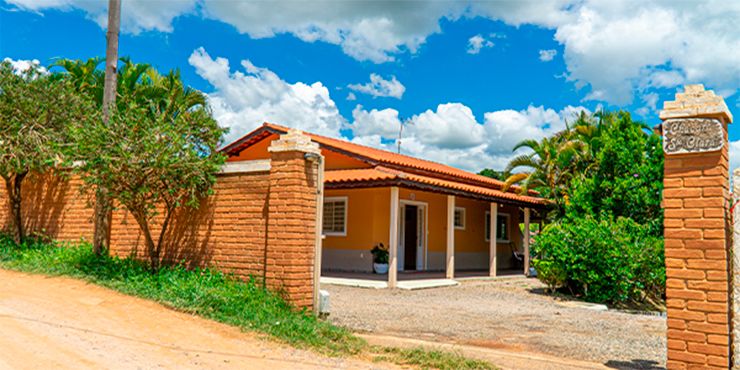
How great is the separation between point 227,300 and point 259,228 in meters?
1.24

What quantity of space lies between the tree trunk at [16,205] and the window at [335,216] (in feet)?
27.0

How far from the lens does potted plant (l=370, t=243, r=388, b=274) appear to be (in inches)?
653

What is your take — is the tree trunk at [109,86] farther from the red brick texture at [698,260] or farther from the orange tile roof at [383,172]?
the red brick texture at [698,260]

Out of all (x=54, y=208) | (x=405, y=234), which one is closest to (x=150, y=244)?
(x=54, y=208)

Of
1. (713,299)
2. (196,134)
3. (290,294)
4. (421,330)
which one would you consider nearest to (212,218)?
(196,134)

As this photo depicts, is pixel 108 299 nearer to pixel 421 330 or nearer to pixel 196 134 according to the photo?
pixel 196 134

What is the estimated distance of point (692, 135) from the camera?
5.57m

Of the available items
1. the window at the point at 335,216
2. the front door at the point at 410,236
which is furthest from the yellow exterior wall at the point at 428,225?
the front door at the point at 410,236

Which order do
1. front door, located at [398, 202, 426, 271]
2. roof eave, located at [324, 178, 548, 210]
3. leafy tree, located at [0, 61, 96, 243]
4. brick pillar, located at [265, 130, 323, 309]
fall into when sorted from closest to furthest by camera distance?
brick pillar, located at [265, 130, 323, 309]
leafy tree, located at [0, 61, 96, 243]
roof eave, located at [324, 178, 548, 210]
front door, located at [398, 202, 426, 271]

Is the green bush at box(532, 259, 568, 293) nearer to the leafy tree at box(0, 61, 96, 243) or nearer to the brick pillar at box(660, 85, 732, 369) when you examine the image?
the brick pillar at box(660, 85, 732, 369)

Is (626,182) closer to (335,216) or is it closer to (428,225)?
(428,225)

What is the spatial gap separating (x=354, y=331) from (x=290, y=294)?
1.02 metres

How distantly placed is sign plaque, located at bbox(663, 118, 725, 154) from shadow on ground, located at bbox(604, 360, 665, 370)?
91.7 inches

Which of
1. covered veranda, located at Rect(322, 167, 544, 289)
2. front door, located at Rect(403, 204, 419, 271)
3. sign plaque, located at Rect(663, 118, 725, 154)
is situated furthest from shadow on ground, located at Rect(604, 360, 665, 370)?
front door, located at Rect(403, 204, 419, 271)
